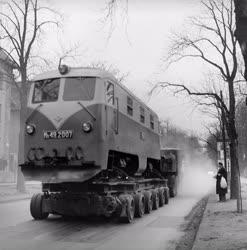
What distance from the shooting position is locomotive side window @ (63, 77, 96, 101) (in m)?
13.4

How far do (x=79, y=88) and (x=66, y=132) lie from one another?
4.61 ft

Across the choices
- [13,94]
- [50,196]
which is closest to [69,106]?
[50,196]

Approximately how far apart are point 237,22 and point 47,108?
7058 millimetres

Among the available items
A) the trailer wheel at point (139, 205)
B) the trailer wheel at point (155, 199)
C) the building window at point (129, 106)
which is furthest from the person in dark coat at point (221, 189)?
the building window at point (129, 106)

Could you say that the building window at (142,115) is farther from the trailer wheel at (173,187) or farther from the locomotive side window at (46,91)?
the trailer wheel at (173,187)

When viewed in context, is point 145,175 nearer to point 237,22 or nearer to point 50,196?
point 50,196

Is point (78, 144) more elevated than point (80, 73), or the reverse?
point (80, 73)

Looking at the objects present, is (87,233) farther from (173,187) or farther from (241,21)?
(173,187)

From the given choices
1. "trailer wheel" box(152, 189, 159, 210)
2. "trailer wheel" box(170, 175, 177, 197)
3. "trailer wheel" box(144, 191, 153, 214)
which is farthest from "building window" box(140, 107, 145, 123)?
"trailer wheel" box(170, 175, 177, 197)

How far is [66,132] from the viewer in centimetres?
1295

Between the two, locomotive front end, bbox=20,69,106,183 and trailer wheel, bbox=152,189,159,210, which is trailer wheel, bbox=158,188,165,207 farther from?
locomotive front end, bbox=20,69,106,183

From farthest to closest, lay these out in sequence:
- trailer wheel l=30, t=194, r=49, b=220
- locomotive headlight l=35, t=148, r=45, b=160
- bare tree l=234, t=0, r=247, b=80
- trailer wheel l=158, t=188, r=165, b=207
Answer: trailer wheel l=158, t=188, r=165, b=207
trailer wheel l=30, t=194, r=49, b=220
locomotive headlight l=35, t=148, r=45, b=160
bare tree l=234, t=0, r=247, b=80

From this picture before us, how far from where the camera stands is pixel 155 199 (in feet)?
63.0

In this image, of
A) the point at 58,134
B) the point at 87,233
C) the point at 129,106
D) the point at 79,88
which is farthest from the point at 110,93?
the point at 87,233
